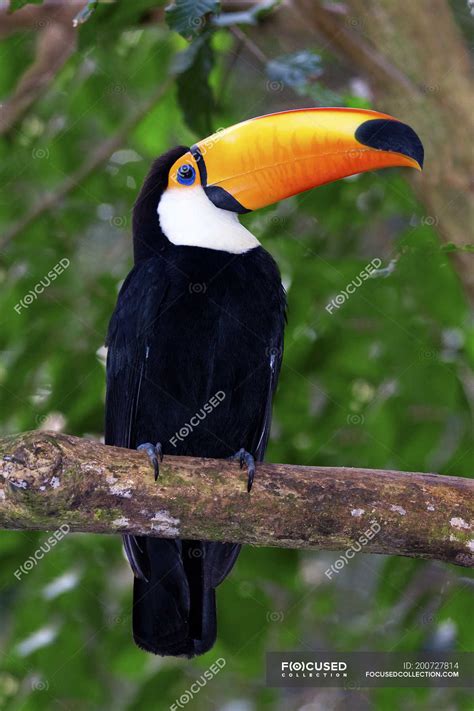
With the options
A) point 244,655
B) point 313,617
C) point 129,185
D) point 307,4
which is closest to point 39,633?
point 244,655

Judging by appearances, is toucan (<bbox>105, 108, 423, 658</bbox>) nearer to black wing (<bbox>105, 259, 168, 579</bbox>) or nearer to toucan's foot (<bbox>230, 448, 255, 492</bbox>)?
A: black wing (<bbox>105, 259, 168, 579</bbox>)

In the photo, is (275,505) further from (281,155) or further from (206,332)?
(281,155)

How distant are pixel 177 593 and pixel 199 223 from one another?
1490 mm

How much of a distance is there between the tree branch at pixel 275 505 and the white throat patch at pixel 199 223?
1.12 m

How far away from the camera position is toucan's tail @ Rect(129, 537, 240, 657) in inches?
129

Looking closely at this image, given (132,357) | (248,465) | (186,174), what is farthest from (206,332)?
(186,174)

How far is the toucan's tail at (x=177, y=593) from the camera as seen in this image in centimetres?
327

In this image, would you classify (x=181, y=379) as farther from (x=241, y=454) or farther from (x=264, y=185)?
(x=264, y=185)

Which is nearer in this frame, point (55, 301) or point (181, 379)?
point (181, 379)

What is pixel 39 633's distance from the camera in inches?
138

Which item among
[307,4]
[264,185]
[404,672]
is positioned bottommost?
[404,672]

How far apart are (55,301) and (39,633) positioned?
1.45 meters

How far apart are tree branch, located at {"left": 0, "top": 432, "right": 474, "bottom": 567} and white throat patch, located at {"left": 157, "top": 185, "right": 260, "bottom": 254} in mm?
1120

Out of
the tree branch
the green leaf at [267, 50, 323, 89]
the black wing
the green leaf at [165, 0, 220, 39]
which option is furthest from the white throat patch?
the tree branch
